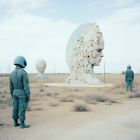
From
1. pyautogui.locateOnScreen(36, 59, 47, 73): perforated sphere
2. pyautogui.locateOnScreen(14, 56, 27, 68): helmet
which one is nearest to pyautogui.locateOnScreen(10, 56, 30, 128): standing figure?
pyautogui.locateOnScreen(14, 56, 27, 68): helmet

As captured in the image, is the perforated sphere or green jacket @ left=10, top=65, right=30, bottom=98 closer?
green jacket @ left=10, top=65, right=30, bottom=98

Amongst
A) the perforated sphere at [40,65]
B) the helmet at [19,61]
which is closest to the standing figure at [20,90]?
the helmet at [19,61]

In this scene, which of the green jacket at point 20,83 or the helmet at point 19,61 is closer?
the green jacket at point 20,83

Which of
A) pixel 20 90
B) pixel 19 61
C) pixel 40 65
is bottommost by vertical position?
pixel 20 90

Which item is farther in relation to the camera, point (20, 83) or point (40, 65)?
point (40, 65)

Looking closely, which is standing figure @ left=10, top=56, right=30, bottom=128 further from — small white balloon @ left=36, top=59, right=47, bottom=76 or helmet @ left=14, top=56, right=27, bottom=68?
small white balloon @ left=36, top=59, right=47, bottom=76

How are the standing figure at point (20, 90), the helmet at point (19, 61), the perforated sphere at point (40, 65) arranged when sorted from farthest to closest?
the perforated sphere at point (40, 65) → the helmet at point (19, 61) → the standing figure at point (20, 90)

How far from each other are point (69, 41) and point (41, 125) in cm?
1858

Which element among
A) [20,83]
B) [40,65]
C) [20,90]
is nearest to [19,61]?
[20,83]

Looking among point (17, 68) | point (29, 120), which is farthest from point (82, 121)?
point (17, 68)

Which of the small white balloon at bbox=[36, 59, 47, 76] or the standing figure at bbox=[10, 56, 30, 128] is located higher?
the small white balloon at bbox=[36, 59, 47, 76]

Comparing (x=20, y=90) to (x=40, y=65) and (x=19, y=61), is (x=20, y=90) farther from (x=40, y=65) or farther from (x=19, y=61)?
(x=40, y=65)

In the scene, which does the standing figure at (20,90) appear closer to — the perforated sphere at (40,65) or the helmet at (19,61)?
→ the helmet at (19,61)

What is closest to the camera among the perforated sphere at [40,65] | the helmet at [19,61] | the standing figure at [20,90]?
the standing figure at [20,90]
